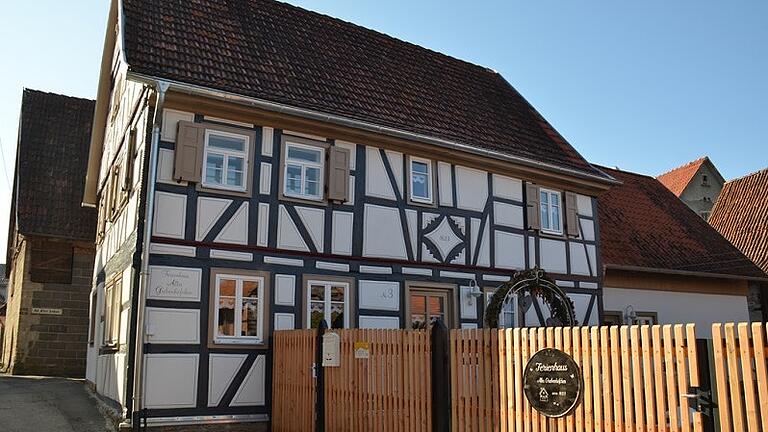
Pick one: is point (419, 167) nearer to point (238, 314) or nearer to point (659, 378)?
point (238, 314)

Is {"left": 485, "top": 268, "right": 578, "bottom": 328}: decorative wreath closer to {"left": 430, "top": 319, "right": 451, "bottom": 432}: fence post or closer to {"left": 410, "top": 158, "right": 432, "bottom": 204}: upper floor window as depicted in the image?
{"left": 410, "top": 158, "right": 432, "bottom": 204}: upper floor window

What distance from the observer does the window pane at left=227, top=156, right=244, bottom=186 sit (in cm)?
1251

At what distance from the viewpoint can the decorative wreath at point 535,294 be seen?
14.2m

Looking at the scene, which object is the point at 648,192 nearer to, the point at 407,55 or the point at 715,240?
the point at 715,240

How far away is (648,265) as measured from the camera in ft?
67.1

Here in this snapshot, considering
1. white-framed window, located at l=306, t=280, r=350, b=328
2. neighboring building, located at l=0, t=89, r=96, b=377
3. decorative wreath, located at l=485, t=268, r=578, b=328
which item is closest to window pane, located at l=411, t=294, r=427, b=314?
decorative wreath, located at l=485, t=268, r=578, b=328

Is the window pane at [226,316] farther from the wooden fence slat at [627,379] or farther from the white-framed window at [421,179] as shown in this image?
the wooden fence slat at [627,379]

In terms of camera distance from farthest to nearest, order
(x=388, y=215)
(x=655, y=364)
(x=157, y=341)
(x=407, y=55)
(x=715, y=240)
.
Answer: (x=715, y=240) < (x=407, y=55) < (x=388, y=215) < (x=157, y=341) < (x=655, y=364)

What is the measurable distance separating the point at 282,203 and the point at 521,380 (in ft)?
22.2

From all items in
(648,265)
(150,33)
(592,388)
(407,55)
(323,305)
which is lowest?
(592,388)

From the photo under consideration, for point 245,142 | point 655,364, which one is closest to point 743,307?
point 245,142

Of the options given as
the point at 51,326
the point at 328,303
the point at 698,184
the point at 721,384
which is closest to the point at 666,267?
the point at 328,303

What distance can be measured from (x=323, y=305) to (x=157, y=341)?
3018mm

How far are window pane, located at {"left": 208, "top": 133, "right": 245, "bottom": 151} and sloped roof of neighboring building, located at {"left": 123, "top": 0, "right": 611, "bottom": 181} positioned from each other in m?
0.84
